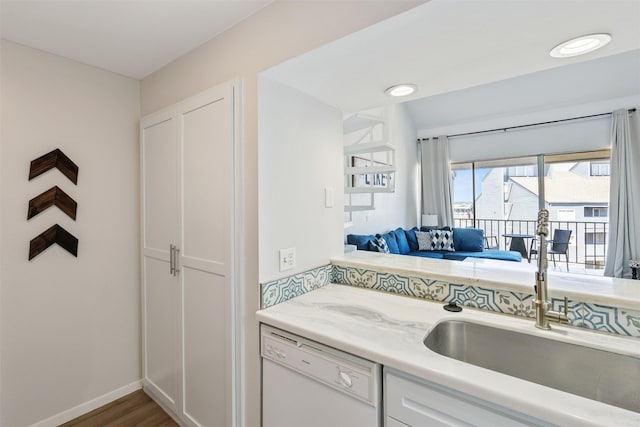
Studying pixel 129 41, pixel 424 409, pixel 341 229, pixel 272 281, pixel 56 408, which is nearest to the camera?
pixel 424 409

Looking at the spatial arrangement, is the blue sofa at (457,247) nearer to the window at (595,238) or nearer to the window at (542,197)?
the window at (542,197)

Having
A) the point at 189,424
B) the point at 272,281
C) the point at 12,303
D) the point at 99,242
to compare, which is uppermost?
the point at 99,242

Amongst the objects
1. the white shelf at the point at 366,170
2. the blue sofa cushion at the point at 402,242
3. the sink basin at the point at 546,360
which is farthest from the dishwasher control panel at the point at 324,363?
the blue sofa cushion at the point at 402,242

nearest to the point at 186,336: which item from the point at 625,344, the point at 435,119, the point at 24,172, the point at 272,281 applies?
the point at 272,281

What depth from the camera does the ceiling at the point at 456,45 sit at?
1.00m

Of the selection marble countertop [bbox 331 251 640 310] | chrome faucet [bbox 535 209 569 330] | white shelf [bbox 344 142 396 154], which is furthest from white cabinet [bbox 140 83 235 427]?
white shelf [bbox 344 142 396 154]

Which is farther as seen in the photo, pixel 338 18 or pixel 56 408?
pixel 56 408

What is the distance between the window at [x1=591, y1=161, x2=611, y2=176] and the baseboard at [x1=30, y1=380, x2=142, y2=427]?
265 inches

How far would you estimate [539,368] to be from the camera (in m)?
1.12

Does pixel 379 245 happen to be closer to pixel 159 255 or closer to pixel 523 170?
pixel 159 255

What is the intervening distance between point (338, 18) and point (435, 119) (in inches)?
226

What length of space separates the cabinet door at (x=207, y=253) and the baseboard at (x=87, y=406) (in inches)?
27.0

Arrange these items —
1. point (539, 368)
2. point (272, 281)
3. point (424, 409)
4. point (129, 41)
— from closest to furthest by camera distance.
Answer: point (424, 409), point (539, 368), point (272, 281), point (129, 41)

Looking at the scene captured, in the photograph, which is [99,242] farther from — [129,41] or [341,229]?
[341,229]
